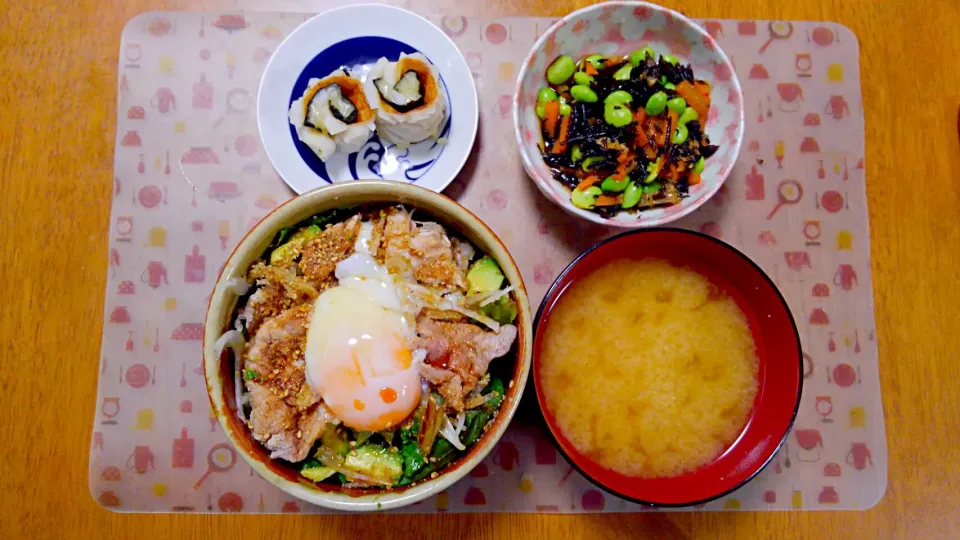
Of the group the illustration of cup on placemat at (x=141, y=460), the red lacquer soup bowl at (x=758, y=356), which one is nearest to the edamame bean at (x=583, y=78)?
the red lacquer soup bowl at (x=758, y=356)

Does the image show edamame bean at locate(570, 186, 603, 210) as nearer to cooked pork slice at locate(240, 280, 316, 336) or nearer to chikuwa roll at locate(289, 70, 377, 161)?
chikuwa roll at locate(289, 70, 377, 161)

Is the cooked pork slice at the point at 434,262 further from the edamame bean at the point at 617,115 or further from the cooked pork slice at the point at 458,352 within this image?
the edamame bean at the point at 617,115

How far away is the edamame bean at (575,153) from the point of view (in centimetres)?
174

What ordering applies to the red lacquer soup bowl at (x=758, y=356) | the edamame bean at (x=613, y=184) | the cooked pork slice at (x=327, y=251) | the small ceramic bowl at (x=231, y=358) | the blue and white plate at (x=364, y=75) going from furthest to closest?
1. the blue and white plate at (x=364, y=75)
2. the edamame bean at (x=613, y=184)
3. the red lacquer soup bowl at (x=758, y=356)
4. the cooked pork slice at (x=327, y=251)
5. the small ceramic bowl at (x=231, y=358)

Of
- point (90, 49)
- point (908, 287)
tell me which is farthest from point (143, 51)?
point (908, 287)

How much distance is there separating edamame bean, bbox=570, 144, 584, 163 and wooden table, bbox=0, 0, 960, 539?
0.50 metres

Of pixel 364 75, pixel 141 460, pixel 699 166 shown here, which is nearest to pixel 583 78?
pixel 699 166

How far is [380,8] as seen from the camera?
1.84 metres

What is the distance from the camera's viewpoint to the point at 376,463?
1.42m

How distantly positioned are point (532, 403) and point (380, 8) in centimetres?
121

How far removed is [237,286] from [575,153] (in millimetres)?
939

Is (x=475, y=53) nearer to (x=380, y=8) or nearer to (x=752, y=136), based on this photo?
(x=380, y=8)

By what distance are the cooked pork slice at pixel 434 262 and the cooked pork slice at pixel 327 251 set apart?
0.15 metres

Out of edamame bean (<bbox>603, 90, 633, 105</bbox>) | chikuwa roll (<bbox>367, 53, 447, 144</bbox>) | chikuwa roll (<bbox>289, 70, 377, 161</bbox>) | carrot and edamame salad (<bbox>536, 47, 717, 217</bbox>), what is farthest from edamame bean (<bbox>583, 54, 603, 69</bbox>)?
chikuwa roll (<bbox>289, 70, 377, 161</bbox>)
